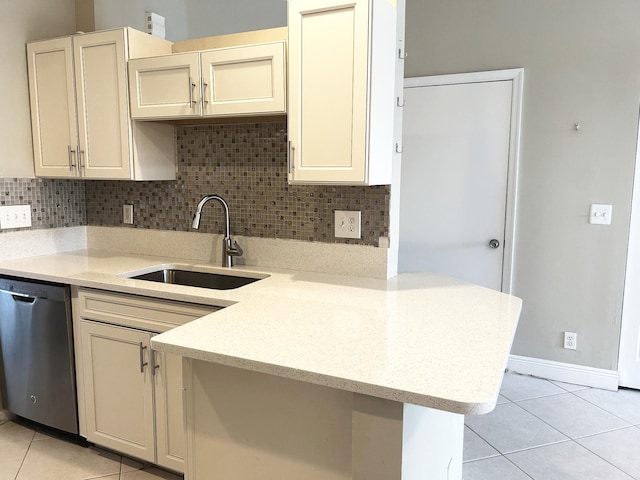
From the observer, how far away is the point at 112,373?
2.22 metres

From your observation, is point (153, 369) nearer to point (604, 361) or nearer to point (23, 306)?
point (23, 306)

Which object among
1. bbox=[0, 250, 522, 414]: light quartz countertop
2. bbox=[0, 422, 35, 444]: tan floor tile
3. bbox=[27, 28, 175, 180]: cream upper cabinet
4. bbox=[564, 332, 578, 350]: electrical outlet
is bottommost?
bbox=[0, 422, 35, 444]: tan floor tile

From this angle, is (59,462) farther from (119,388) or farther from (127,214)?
(127,214)

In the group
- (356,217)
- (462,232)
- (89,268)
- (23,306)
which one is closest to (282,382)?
(356,217)

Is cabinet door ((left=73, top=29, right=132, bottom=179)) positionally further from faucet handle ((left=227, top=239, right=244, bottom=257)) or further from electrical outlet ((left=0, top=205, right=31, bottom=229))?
faucet handle ((left=227, top=239, right=244, bottom=257))

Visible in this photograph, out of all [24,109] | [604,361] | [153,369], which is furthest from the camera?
[604,361]

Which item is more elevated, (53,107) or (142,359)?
(53,107)

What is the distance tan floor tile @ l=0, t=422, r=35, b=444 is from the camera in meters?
2.53

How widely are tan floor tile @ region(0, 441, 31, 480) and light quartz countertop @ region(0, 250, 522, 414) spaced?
0.88 m

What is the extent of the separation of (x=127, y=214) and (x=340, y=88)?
166cm

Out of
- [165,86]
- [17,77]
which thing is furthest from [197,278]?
[17,77]

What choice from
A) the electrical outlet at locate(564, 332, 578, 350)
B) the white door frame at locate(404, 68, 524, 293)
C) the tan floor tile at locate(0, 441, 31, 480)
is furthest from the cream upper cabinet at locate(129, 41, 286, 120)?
the electrical outlet at locate(564, 332, 578, 350)

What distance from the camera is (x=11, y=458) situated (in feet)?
7.78

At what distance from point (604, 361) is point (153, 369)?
8.99 feet
